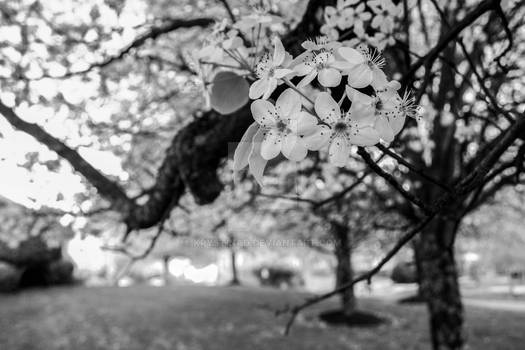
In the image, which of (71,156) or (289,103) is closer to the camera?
(289,103)

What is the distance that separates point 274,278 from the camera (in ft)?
89.1

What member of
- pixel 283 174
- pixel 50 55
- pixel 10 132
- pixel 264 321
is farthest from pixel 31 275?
pixel 10 132

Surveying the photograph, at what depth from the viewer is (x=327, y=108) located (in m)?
0.92

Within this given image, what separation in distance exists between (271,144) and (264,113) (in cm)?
8

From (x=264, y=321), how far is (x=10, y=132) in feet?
31.9

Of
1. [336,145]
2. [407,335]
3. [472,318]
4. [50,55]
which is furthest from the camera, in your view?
[472,318]

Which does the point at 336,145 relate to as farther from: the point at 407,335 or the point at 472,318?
the point at 472,318

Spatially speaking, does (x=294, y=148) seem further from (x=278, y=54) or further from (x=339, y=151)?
(x=278, y=54)

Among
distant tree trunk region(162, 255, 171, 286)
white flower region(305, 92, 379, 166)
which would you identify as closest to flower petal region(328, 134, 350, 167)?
white flower region(305, 92, 379, 166)

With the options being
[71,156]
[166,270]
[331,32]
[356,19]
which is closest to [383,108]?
[331,32]

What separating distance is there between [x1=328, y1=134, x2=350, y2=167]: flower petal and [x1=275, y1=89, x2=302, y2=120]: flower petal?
0.13m

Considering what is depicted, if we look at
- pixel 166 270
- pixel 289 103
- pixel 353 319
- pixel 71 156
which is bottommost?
pixel 353 319

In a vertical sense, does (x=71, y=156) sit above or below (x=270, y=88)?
above

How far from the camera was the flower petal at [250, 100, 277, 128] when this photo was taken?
36.0 inches
